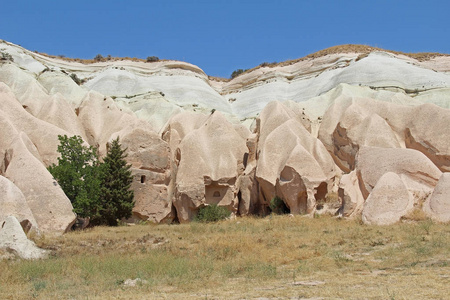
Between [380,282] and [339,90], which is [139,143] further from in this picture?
[380,282]

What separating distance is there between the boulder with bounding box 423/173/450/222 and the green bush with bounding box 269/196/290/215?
26.0 ft

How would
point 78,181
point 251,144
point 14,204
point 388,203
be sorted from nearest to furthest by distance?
1. point 14,204
2. point 388,203
3. point 78,181
4. point 251,144

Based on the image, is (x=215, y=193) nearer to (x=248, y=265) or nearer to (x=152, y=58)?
(x=248, y=265)

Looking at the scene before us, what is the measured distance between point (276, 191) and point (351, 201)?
554cm

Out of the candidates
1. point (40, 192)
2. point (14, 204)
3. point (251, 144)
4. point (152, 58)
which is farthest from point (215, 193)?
point (152, 58)

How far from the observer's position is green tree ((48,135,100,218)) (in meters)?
20.9

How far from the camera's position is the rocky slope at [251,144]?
19266 mm

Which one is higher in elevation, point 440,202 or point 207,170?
point 207,170

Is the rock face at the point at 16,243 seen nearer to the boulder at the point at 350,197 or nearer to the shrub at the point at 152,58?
the boulder at the point at 350,197

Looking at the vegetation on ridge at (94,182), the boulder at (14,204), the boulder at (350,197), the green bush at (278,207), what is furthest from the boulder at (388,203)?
the boulder at (14,204)

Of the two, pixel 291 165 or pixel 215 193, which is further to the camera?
pixel 215 193

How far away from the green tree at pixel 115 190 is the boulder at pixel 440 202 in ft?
43.0

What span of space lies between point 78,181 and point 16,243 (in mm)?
8027

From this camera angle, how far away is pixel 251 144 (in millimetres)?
27547
